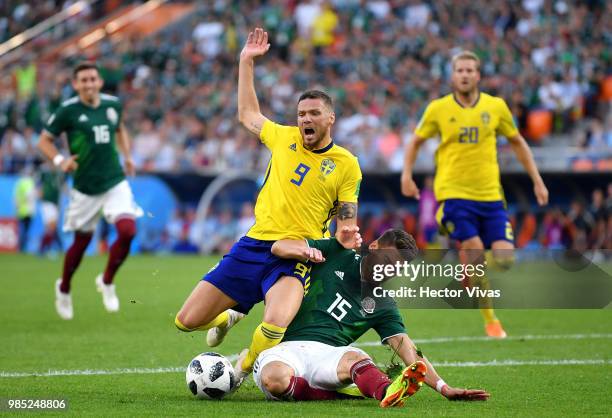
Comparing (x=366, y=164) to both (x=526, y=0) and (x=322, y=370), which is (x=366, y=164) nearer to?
(x=526, y=0)

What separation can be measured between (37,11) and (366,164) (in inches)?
615

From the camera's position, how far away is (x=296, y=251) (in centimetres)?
812

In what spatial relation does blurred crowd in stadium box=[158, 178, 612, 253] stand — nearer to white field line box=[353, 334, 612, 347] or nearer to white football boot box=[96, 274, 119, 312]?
white football boot box=[96, 274, 119, 312]

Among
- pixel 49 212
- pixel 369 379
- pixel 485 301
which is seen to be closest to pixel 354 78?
pixel 49 212

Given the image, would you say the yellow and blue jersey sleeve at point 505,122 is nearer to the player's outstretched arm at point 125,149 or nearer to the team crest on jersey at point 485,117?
the team crest on jersey at point 485,117

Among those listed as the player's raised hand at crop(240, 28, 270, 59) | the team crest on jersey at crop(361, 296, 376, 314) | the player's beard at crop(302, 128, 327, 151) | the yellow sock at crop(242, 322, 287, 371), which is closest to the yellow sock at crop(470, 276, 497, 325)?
the team crest on jersey at crop(361, 296, 376, 314)

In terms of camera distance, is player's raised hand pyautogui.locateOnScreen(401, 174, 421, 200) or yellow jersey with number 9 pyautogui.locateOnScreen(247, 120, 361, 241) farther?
player's raised hand pyautogui.locateOnScreen(401, 174, 421, 200)

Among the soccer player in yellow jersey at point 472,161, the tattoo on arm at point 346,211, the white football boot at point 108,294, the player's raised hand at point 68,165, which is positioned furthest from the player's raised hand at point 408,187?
the white football boot at point 108,294

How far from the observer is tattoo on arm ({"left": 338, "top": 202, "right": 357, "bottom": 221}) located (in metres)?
8.41

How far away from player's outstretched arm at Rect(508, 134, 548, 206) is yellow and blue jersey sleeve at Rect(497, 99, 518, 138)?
8 centimetres

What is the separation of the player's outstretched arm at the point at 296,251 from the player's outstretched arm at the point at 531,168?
417cm

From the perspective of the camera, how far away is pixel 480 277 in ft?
30.0

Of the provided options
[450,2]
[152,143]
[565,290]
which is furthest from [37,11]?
[565,290]

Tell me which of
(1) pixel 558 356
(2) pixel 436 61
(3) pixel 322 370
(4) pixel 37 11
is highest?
(4) pixel 37 11
